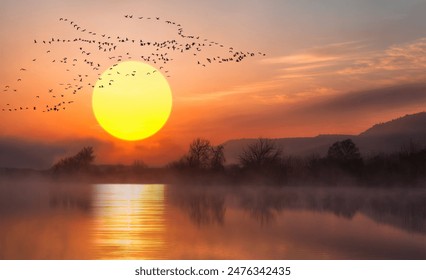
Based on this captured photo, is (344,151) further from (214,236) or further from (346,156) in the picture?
(214,236)

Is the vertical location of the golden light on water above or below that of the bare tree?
below

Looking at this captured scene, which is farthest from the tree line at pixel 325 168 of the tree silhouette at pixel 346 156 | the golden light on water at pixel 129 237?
the golden light on water at pixel 129 237

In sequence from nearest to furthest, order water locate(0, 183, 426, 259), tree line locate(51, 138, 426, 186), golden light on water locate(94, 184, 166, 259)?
golden light on water locate(94, 184, 166, 259), water locate(0, 183, 426, 259), tree line locate(51, 138, 426, 186)

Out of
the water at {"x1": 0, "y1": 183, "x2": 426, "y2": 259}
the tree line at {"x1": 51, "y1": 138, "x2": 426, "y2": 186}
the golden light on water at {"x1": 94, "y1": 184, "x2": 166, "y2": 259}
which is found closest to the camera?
the golden light on water at {"x1": 94, "y1": 184, "x2": 166, "y2": 259}

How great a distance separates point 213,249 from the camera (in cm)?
2281

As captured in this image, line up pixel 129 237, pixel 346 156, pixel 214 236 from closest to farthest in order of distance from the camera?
pixel 129 237
pixel 214 236
pixel 346 156

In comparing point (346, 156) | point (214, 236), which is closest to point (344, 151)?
point (346, 156)

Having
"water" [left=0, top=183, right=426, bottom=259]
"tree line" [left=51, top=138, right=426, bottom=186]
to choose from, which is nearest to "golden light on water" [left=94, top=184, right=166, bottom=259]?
"water" [left=0, top=183, right=426, bottom=259]

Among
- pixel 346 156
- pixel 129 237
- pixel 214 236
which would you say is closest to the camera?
pixel 129 237

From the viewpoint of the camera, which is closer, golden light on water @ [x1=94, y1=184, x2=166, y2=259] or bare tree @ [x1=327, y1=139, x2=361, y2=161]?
golden light on water @ [x1=94, y1=184, x2=166, y2=259]

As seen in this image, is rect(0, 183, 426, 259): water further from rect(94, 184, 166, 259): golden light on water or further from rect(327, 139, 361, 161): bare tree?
rect(327, 139, 361, 161): bare tree

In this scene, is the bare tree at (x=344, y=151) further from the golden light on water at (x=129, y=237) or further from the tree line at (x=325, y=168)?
the golden light on water at (x=129, y=237)

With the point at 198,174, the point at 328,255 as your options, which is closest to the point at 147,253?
the point at 328,255

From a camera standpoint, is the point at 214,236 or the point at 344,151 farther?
the point at 344,151
